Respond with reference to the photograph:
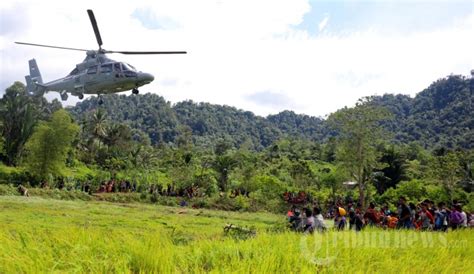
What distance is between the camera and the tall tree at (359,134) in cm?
4000

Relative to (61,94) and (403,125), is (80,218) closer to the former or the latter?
(61,94)

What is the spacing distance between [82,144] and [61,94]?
45.5 meters

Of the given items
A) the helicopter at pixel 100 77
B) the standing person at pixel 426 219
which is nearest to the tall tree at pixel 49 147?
the helicopter at pixel 100 77

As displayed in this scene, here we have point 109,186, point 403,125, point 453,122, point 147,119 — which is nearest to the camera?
point 109,186

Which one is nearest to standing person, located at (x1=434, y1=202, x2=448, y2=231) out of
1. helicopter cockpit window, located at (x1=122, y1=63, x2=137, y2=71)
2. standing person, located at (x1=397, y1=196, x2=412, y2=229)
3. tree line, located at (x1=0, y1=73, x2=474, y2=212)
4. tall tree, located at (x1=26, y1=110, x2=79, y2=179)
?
standing person, located at (x1=397, y1=196, x2=412, y2=229)

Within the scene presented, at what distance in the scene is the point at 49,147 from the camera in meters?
43.7

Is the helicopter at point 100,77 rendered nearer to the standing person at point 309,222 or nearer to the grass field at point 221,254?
the standing person at point 309,222

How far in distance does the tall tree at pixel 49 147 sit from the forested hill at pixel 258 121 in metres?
66.2

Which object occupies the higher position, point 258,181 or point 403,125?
point 403,125

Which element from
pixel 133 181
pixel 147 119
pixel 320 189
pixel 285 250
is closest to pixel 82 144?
pixel 133 181

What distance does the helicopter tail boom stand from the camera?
26.5 m

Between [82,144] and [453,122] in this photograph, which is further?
[453,122]

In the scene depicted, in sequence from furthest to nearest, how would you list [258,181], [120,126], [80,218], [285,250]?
[120,126] < [258,181] < [80,218] < [285,250]

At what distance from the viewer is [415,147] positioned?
7325 centimetres
